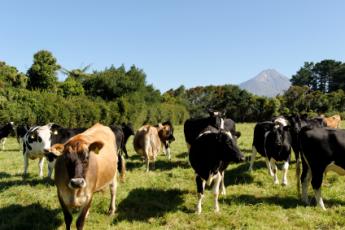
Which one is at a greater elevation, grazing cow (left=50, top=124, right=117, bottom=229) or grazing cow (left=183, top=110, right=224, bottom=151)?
grazing cow (left=183, top=110, right=224, bottom=151)

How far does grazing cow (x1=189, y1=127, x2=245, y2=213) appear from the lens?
7559 mm

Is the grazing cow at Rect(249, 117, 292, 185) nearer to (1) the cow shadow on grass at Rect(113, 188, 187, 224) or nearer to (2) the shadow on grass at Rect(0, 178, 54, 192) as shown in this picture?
(1) the cow shadow on grass at Rect(113, 188, 187, 224)

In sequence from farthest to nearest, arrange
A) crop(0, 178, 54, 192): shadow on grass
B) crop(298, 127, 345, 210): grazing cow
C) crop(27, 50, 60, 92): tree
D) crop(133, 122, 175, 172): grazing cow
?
crop(27, 50, 60, 92): tree → crop(133, 122, 175, 172): grazing cow → crop(0, 178, 54, 192): shadow on grass → crop(298, 127, 345, 210): grazing cow

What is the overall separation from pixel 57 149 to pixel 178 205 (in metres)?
3.20

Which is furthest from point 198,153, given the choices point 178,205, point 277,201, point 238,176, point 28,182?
point 28,182

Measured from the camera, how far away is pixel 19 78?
3934 centimetres

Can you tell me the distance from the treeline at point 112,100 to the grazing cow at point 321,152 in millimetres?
20374

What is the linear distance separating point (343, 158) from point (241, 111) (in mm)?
49172

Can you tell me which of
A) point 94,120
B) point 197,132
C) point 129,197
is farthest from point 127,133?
point 94,120

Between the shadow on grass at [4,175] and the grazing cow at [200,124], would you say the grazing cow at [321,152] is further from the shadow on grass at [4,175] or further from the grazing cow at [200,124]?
the shadow on grass at [4,175]

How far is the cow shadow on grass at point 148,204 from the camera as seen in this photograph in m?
7.47

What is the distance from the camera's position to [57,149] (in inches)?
242

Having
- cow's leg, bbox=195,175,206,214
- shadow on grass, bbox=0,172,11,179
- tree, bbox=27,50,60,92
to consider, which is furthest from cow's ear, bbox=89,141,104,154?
tree, bbox=27,50,60,92

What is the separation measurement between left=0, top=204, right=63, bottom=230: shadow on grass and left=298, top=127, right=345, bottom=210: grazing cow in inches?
214
